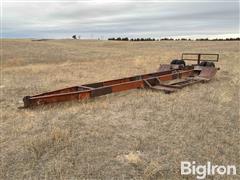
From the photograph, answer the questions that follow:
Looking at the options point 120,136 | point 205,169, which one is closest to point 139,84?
point 120,136

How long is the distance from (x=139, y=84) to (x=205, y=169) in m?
4.24

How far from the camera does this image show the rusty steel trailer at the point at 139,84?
6203 mm

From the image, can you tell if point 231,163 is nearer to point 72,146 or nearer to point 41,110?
point 72,146

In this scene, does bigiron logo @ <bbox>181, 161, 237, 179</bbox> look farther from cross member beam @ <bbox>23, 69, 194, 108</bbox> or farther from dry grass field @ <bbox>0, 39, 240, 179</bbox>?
cross member beam @ <bbox>23, 69, 194, 108</bbox>

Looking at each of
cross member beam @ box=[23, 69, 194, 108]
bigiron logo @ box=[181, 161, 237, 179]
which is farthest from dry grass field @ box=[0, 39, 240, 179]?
cross member beam @ box=[23, 69, 194, 108]

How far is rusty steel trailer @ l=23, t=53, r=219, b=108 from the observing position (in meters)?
6.20

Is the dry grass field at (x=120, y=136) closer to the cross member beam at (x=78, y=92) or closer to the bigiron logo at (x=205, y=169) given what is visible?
the bigiron logo at (x=205, y=169)

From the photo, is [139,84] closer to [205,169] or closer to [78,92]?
[78,92]

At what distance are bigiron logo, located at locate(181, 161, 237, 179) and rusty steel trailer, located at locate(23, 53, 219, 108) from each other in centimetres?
326

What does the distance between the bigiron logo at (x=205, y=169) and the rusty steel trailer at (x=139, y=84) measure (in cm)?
326

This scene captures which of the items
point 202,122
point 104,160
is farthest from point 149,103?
point 104,160

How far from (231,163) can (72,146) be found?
7.43 feet

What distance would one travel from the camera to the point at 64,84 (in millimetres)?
9625

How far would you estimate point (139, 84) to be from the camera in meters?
7.79
